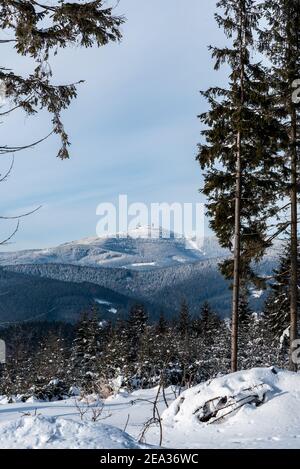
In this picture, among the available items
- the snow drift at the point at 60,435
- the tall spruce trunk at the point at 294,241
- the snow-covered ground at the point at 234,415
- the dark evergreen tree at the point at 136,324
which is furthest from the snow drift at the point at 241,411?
the dark evergreen tree at the point at 136,324

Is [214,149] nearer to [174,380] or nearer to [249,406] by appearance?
[249,406]

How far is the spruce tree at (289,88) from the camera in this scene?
15.6 metres

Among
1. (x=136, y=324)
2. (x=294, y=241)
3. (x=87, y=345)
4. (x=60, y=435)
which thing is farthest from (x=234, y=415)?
(x=136, y=324)

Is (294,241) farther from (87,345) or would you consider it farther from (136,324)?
(136,324)

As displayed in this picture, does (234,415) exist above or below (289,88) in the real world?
below

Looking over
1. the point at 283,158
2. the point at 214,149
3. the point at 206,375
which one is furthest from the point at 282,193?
the point at 206,375

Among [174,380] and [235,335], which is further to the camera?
[174,380]

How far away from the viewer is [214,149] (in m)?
15.5

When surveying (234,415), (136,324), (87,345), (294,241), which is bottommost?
(87,345)

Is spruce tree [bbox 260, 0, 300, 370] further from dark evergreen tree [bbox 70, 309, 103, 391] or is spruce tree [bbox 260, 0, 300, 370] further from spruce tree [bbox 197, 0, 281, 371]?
dark evergreen tree [bbox 70, 309, 103, 391]

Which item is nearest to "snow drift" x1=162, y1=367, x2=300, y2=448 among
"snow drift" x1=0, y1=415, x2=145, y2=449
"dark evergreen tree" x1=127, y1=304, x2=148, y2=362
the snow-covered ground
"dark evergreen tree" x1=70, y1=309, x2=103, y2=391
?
the snow-covered ground

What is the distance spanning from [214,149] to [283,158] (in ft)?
7.76

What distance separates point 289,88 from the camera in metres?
15.8

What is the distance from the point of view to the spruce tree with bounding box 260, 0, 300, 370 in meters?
15.6
